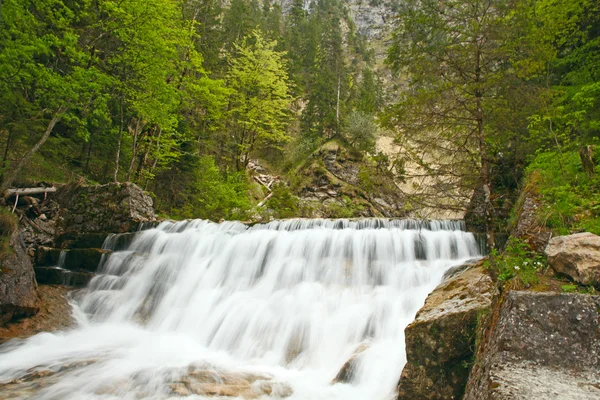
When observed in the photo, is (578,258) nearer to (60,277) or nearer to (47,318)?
(47,318)

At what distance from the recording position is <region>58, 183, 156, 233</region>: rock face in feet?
40.1

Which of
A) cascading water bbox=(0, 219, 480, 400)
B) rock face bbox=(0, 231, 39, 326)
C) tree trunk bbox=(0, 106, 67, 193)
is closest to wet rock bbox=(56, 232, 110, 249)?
cascading water bbox=(0, 219, 480, 400)

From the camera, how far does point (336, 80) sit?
33250mm

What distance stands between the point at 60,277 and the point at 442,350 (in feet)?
35.3

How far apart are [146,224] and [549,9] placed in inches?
559

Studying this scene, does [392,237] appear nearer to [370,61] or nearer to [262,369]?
[262,369]

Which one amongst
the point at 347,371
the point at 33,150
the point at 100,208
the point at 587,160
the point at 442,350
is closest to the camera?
the point at 442,350

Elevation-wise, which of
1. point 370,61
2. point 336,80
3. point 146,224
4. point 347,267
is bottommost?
point 347,267

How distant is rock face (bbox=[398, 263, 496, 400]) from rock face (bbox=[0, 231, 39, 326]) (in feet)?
27.1

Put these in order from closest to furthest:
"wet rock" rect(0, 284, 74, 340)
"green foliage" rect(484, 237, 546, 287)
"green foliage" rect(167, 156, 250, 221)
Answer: "green foliage" rect(484, 237, 546, 287) → "wet rock" rect(0, 284, 74, 340) → "green foliage" rect(167, 156, 250, 221)

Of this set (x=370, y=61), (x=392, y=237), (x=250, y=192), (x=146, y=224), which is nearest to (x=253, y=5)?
(x=370, y=61)

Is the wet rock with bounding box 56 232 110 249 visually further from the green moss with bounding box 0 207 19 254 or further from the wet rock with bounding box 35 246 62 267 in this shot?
the green moss with bounding box 0 207 19 254

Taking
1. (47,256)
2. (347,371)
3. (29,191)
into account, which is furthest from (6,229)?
(347,371)

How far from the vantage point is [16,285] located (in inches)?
308
